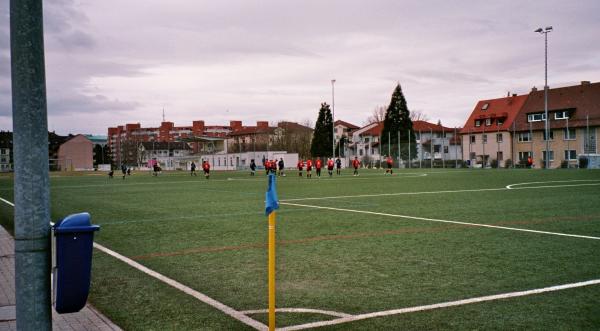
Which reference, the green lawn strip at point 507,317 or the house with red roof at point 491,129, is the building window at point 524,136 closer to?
the house with red roof at point 491,129

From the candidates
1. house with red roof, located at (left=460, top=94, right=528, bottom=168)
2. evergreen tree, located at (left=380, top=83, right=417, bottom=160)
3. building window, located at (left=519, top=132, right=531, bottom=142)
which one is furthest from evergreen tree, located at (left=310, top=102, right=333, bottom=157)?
building window, located at (left=519, top=132, right=531, bottom=142)

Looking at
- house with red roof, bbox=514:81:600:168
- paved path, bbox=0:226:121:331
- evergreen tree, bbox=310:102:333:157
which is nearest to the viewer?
paved path, bbox=0:226:121:331

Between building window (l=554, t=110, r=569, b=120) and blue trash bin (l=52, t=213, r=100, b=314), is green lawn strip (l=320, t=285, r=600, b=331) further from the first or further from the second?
building window (l=554, t=110, r=569, b=120)

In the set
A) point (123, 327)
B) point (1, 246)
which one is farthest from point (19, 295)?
point (1, 246)

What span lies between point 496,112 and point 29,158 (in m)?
84.5

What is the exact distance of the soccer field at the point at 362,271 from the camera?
5312mm

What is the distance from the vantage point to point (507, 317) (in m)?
5.16

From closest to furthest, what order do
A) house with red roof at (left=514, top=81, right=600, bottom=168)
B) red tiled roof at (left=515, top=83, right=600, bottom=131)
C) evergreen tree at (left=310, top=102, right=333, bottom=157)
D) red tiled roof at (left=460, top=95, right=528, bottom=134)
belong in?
house with red roof at (left=514, top=81, right=600, bottom=168), red tiled roof at (left=515, top=83, right=600, bottom=131), red tiled roof at (left=460, top=95, right=528, bottom=134), evergreen tree at (left=310, top=102, right=333, bottom=157)

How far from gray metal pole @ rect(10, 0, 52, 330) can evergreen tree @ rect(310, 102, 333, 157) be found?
319 feet

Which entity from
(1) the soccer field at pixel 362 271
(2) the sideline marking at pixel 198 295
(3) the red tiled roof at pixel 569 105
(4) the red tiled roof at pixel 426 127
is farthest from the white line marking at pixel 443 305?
(4) the red tiled roof at pixel 426 127

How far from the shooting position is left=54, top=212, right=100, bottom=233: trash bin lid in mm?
3160

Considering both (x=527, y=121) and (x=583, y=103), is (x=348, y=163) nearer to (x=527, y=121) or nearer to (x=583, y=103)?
(x=527, y=121)

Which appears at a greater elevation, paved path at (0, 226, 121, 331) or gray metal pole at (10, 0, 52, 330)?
gray metal pole at (10, 0, 52, 330)

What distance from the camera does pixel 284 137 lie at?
115062mm
